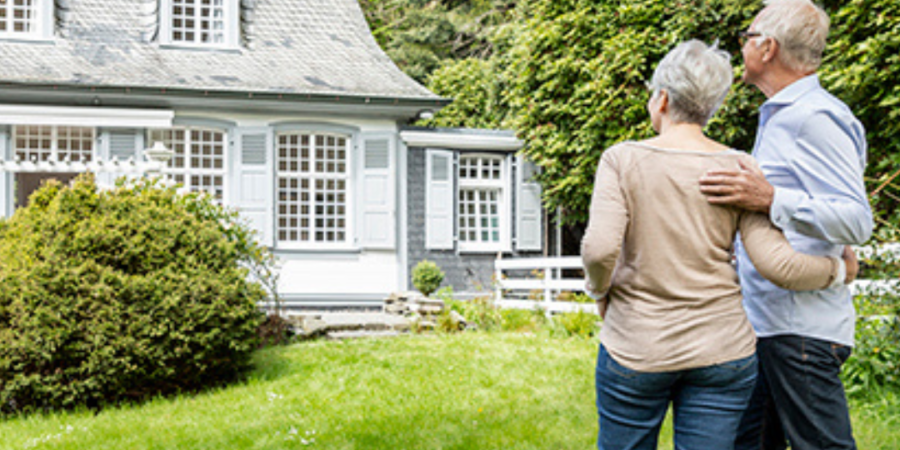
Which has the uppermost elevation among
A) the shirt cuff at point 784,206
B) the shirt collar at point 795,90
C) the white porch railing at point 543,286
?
the shirt collar at point 795,90

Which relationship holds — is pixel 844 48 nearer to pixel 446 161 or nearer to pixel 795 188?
pixel 446 161

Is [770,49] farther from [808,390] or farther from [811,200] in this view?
[808,390]

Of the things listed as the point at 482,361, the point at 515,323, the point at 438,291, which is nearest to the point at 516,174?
the point at 438,291

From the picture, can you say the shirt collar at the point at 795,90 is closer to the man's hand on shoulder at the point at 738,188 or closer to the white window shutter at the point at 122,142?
the man's hand on shoulder at the point at 738,188

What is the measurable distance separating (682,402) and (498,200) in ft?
41.7

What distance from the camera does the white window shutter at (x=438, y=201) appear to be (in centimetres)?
1422

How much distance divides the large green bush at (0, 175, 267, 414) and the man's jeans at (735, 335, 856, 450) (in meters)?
5.31

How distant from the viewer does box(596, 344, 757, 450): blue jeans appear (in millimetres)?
2287

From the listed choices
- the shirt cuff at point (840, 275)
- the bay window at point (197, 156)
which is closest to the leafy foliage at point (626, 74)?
Result: the bay window at point (197, 156)

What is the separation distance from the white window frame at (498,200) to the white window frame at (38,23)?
21.7 feet

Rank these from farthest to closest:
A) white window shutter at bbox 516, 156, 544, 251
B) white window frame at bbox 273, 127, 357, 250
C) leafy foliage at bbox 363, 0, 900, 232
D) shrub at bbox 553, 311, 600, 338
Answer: white window shutter at bbox 516, 156, 544, 251
white window frame at bbox 273, 127, 357, 250
leafy foliage at bbox 363, 0, 900, 232
shrub at bbox 553, 311, 600, 338

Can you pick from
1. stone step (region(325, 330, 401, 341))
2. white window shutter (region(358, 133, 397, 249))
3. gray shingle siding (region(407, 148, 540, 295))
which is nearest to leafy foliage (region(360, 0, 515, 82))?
gray shingle siding (region(407, 148, 540, 295))

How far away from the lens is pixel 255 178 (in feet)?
44.0

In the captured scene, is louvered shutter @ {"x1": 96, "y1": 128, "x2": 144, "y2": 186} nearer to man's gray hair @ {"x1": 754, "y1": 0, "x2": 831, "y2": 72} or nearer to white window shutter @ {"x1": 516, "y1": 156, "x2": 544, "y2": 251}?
white window shutter @ {"x1": 516, "y1": 156, "x2": 544, "y2": 251}
